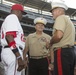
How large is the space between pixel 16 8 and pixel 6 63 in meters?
1.02

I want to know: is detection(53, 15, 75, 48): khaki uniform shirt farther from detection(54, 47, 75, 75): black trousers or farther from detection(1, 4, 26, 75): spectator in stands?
detection(1, 4, 26, 75): spectator in stands

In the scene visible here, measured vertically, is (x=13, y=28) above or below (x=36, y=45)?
above

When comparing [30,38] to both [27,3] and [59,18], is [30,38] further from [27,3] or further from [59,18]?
[27,3]

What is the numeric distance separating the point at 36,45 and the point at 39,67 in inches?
21.5

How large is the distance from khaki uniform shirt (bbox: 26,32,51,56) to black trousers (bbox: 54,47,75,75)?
151 cm

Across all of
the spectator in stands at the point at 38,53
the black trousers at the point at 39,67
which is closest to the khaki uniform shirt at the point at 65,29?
the spectator in stands at the point at 38,53

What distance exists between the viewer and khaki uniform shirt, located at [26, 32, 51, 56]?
194 inches

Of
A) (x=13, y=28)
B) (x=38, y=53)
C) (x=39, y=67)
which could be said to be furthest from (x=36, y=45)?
(x=13, y=28)

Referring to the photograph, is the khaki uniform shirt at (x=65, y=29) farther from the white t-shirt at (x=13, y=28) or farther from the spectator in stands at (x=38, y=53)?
the spectator in stands at (x=38, y=53)

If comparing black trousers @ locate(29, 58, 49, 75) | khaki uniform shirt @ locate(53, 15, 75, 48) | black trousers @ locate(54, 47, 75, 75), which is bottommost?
black trousers @ locate(29, 58, 49, 75)

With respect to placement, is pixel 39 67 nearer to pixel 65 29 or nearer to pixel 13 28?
pixel 65 29

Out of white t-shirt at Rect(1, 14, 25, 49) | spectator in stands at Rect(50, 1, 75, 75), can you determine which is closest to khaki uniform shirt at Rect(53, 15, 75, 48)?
spectator in stands at Rect(50, 1, 75, 75)

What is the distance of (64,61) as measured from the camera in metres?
3.34

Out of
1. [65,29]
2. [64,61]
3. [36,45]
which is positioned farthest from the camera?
[36,45]
